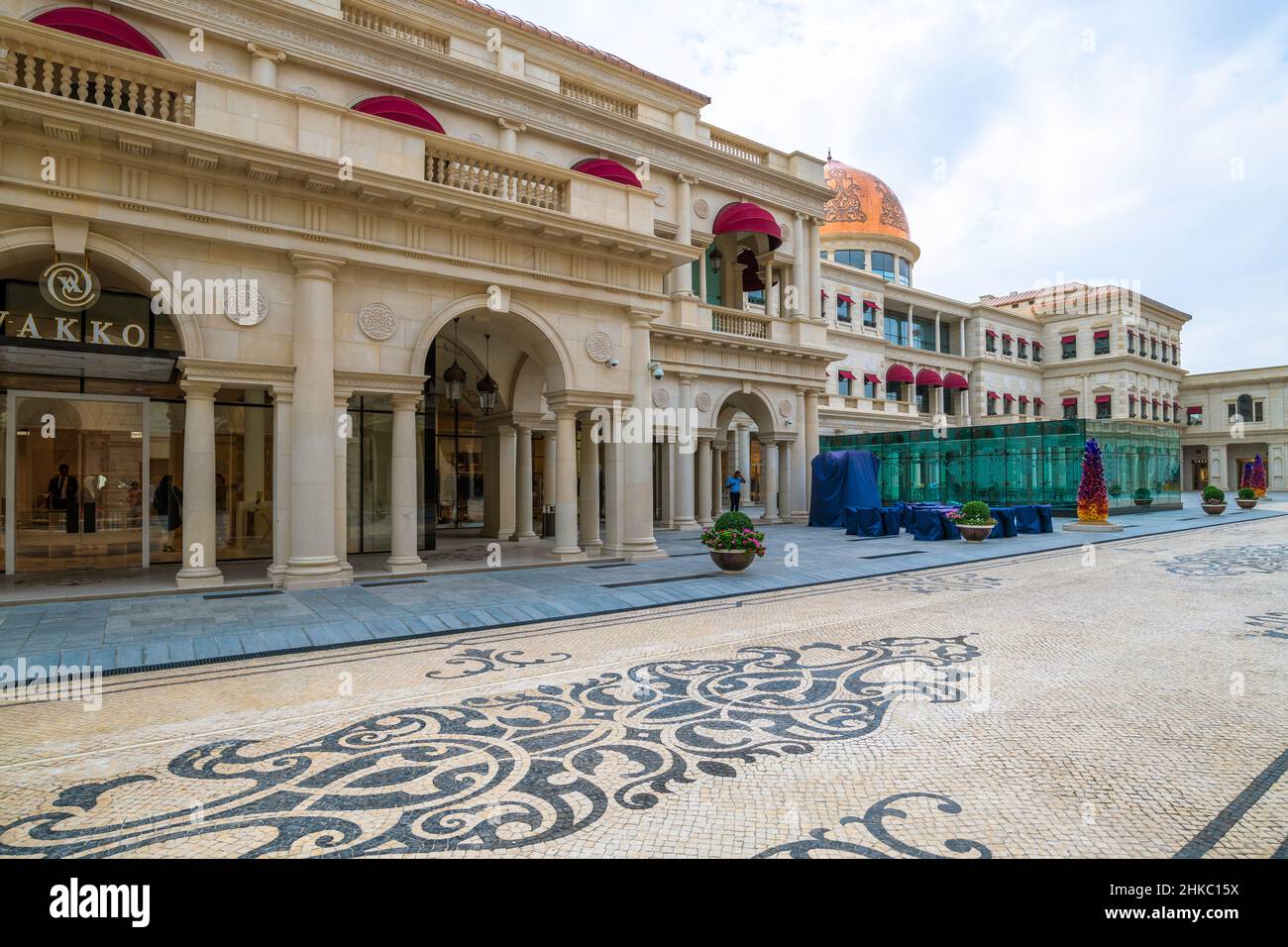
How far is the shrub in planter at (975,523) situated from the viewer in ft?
63.4

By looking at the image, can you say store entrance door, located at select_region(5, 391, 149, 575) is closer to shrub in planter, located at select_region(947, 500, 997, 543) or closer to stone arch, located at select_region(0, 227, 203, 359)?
stone arch, located at select_region(0, 227, 203, 359)

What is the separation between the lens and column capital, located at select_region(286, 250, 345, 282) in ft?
38.8

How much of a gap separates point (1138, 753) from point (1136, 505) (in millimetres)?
36664

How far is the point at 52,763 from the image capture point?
4598 mm

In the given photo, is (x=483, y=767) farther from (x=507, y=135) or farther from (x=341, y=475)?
(x=507, y=135)

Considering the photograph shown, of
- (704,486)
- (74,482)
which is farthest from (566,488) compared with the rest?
(704,486)

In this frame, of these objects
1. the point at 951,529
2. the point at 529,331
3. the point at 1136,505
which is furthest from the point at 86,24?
the point at 1136,505

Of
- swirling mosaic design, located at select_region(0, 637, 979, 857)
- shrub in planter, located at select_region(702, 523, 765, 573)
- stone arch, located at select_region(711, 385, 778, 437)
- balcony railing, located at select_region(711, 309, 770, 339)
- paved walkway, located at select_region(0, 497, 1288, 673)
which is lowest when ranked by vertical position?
swirling mosaic design, located at select_region(0, 637, 979, 857)

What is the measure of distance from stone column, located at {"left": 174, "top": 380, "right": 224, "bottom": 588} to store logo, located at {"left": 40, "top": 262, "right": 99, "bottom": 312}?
6.38 ft

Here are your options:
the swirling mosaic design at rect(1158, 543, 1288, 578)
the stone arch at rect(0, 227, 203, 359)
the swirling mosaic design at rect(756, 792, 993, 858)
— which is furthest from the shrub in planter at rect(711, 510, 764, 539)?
the swirling mosaic design at rect(756, 792, 993, 858)

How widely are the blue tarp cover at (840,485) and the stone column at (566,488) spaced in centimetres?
1264

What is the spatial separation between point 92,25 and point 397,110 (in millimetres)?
5954
